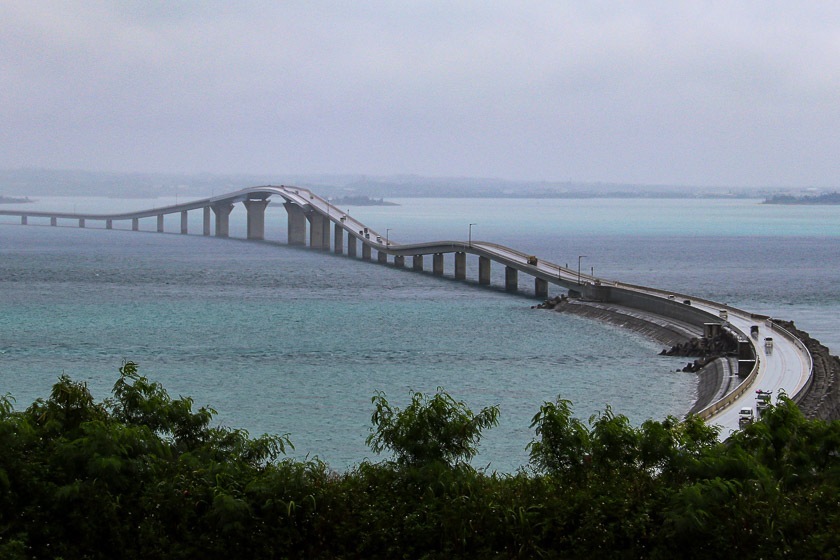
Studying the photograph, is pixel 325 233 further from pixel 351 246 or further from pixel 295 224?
pixel 351 246

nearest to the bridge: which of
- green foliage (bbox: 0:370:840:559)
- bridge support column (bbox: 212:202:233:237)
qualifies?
green foliage (bbox: 0:370:840:559)

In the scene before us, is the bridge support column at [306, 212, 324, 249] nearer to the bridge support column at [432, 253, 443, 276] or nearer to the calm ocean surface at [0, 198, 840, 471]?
the calm ocean surface at [0, 198, 840, 471]

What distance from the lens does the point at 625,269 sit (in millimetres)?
110375

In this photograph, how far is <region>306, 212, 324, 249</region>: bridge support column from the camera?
144250 millimetres

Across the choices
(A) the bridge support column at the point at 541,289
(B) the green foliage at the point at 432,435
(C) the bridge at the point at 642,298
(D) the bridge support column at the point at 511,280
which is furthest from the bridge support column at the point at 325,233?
(B) the green foliage at the point at 432,435

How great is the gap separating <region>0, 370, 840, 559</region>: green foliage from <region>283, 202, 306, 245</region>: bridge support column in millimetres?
134214

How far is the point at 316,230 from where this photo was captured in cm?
14462

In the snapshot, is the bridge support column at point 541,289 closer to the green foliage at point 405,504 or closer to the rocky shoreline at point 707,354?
the rocky shoreline at point 707,354

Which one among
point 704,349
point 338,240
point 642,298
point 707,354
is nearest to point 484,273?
point 642,298

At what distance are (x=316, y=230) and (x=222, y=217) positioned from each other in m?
36.8

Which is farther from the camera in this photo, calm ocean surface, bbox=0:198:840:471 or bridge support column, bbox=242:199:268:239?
bridge support column, bbox=242:199:268:239

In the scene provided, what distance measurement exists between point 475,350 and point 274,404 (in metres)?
16.2

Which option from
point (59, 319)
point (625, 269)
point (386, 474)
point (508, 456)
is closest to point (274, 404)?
point (508, 456)

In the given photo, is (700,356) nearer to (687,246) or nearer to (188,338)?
(188,338)
